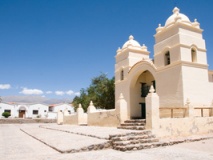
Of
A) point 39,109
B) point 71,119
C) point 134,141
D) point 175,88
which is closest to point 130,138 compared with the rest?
point 134,141

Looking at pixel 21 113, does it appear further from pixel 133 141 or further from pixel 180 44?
pixel 133 141

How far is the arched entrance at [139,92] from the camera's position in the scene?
57.5ft

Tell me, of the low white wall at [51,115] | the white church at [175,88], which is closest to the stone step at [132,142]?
the white church at [175,88]

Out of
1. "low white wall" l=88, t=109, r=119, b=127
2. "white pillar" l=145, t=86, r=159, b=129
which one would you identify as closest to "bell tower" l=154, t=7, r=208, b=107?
"white pillar" l=145, t=86, r=159, b=129

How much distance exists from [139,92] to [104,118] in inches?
163

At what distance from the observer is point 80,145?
7754mm

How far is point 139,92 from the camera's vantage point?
17.9 metres

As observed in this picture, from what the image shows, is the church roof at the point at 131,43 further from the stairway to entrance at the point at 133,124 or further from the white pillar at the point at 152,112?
the white pillar at the point at 152,112

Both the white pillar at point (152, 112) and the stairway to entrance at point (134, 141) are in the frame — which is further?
the white pillar at point (152, 112)

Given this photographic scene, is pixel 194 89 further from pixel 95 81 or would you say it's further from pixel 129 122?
pixel 95 81

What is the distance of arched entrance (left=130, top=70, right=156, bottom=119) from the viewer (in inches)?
690

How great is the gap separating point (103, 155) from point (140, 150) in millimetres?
1797

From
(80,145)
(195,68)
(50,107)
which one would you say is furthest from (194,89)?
(50,107)

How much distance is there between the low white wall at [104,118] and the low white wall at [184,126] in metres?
3.88
